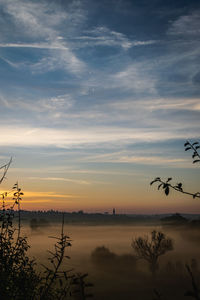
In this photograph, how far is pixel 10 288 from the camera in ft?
33.0

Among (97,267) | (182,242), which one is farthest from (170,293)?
(182,242)

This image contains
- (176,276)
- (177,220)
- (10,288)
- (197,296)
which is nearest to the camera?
(197,296)

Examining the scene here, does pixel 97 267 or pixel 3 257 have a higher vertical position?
pixel 3 257

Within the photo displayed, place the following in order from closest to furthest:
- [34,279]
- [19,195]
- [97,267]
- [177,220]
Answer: [19,195] → [34,279] → [97,267] → [177,220]

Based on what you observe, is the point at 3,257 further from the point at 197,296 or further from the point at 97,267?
the point at 97,267

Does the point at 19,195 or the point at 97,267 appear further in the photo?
the point at 97,267

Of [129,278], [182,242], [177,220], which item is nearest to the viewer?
[129,278]

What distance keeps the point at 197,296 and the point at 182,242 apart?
538 ft

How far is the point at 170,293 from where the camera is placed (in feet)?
183

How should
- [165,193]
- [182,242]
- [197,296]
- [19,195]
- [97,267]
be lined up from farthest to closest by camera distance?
[182,242] < [97,267] < [19,195] < [165,193] < [197,296]

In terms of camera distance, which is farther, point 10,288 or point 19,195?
point 19,195

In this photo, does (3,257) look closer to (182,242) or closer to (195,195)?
(195,195)

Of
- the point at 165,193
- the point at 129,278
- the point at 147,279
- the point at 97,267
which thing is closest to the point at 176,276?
the point at 147,279

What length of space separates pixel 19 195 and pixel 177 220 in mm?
104706
